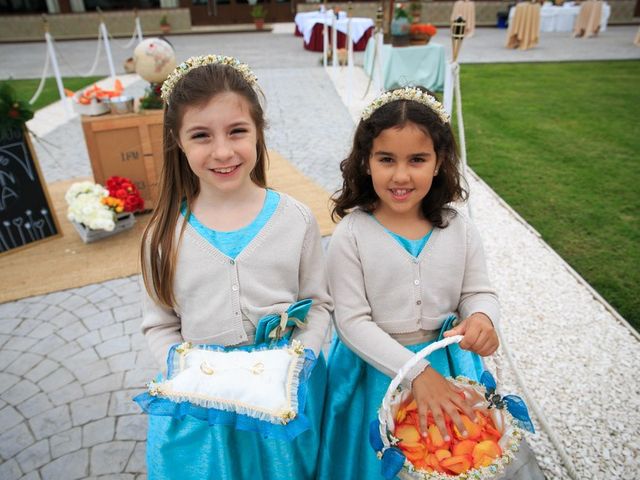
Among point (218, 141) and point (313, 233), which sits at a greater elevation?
point (218, 141)

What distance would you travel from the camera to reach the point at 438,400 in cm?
129

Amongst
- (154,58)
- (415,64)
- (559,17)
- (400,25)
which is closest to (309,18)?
(400,25)

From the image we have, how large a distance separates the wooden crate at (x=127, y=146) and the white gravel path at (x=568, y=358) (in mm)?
3118

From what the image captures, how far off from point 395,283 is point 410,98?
624mm

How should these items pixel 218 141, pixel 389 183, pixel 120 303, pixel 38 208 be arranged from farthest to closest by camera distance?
pixel 38 208 < pixel 120 303 < pixel 389 183 < pixel 218 141

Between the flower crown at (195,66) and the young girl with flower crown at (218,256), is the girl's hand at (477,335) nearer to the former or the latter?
the young girl with flower crown at (218,256)

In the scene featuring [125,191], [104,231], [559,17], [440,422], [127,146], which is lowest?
[104,231]

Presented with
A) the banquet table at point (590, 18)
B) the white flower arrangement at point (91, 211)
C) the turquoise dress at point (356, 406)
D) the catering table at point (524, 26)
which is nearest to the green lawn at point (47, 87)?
the white flower arrangement at point (91, 211)

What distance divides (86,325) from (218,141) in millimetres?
2148

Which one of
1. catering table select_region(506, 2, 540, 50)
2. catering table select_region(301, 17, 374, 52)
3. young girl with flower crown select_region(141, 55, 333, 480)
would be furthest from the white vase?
catering table select_region(506, 2, 540, 50)

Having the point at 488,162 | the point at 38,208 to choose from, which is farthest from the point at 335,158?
the point at 38,208

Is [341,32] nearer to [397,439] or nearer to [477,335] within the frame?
[477,335]

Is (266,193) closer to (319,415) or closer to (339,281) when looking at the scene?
(339,281)

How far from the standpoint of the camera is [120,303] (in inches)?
125
